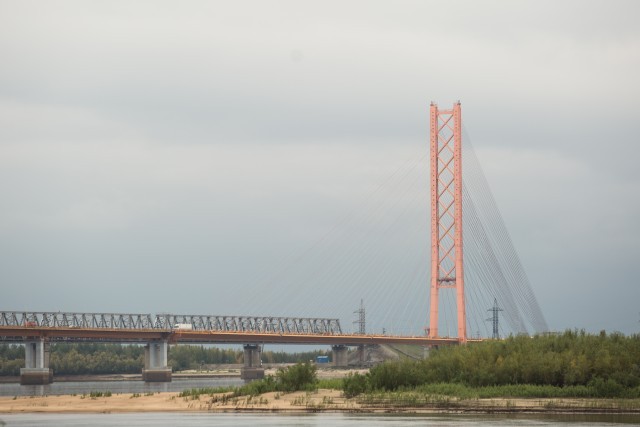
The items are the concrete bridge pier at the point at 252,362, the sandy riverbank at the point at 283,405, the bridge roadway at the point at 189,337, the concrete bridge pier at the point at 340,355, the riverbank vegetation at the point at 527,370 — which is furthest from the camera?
the concrete bridge pier at the point at 340,355

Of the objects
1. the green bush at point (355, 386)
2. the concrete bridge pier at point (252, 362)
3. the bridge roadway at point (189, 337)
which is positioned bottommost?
the concrete bridge pier at point (252, 362)

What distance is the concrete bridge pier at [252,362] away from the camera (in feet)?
511

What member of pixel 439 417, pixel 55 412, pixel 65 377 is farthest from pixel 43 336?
pixel 439 417

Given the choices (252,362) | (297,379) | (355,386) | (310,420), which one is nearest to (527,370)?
(355,386)

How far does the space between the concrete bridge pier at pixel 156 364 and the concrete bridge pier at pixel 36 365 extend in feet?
43.3

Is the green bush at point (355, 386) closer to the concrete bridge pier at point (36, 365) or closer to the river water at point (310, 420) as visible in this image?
the river water at point (310, 420)

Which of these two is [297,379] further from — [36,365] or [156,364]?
[156,364]

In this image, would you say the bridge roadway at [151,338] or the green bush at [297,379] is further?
the bridge roadway at [151,338]

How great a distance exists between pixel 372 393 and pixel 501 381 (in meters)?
7.19

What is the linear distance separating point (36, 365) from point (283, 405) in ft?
260

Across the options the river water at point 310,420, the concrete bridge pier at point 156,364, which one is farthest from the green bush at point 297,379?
the concrete bridge pier at point 156,364

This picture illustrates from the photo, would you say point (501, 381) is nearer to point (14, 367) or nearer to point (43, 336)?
point (43, 336)

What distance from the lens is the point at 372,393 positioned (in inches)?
2633

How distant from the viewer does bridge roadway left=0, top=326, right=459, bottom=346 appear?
136 metres
